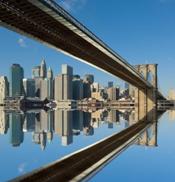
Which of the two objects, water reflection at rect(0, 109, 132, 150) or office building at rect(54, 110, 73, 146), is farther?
water reflection at rect(0, 109, 132, 150)

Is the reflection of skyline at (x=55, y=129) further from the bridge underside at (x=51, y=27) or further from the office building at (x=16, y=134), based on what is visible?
the bridge underside at (x=51, y=27)

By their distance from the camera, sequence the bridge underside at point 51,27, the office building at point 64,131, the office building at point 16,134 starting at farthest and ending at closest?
the office building at point 16,134
the office building at point 64,131
the bridge underside at point 51,27

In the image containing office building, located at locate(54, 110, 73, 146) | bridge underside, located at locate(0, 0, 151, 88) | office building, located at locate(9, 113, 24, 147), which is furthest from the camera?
office building, located at locate(9, 113, 24, 147)

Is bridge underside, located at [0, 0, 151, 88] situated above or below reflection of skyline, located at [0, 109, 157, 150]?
above

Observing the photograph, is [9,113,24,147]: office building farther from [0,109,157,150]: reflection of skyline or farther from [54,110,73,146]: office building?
[54,110,73,146]: office building

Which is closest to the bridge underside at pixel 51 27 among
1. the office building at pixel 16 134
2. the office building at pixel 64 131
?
the office building at pixel 64 131

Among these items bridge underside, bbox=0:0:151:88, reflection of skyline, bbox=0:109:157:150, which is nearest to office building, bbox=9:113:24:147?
reflection of skyline, bbox=0:109:157:150

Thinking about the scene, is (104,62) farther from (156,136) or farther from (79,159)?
(79,159)

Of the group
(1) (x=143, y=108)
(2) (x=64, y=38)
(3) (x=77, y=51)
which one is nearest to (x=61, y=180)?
(2) (x=64, y=38)
